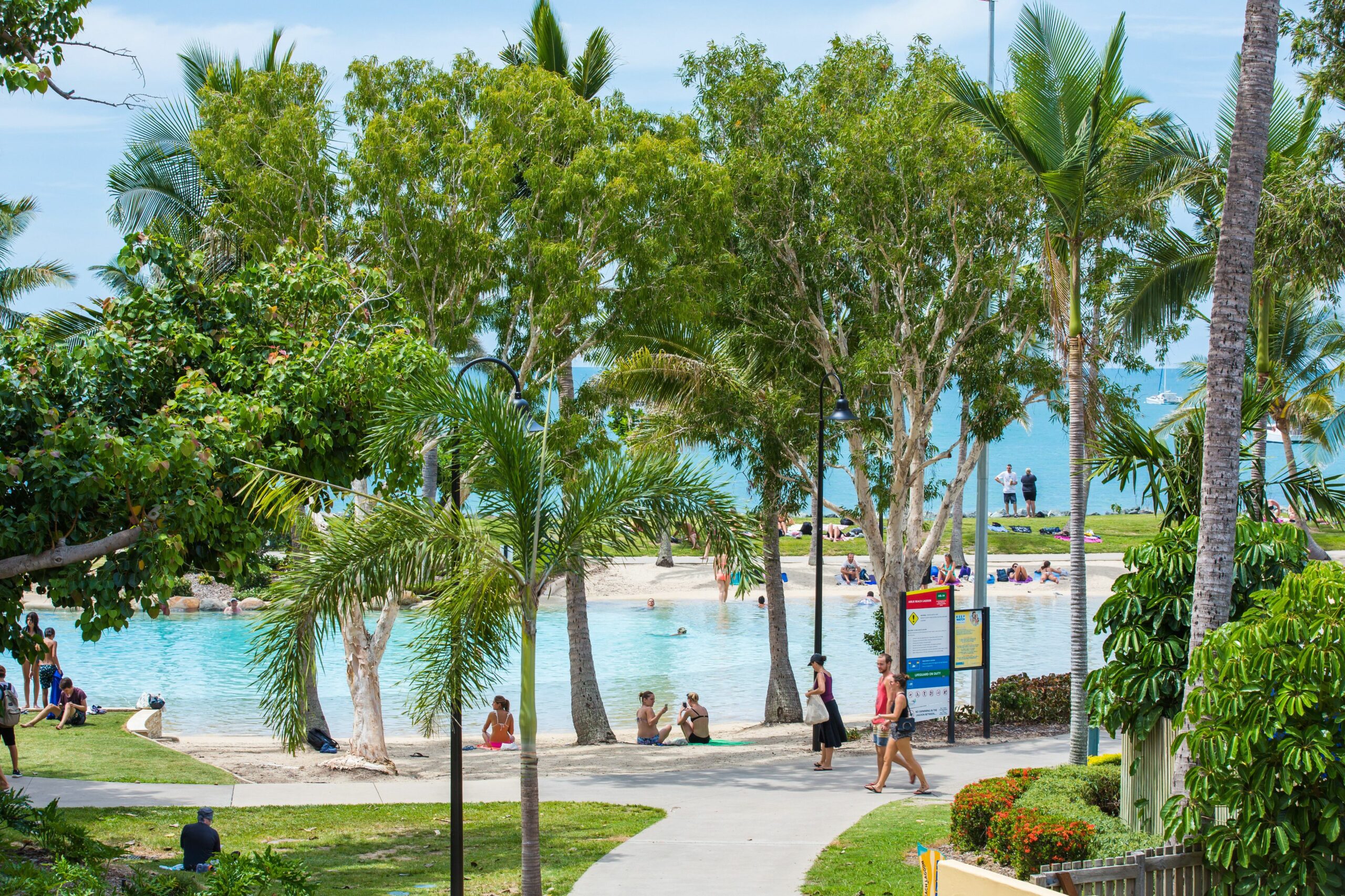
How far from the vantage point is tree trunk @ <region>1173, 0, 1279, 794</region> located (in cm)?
930

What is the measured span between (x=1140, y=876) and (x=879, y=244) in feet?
40.5

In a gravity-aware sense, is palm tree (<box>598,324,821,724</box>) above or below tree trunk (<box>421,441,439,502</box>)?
above

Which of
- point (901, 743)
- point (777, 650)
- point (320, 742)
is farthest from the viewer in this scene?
point (777, 650)

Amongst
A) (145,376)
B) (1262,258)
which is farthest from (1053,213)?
(145,376)

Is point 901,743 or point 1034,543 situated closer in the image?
point 901,743

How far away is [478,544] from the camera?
973cm

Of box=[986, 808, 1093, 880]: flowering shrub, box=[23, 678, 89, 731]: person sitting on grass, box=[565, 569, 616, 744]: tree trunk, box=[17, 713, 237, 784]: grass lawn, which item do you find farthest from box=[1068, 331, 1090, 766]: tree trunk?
box=[23, 678, 89, 731]: person sitting on grass

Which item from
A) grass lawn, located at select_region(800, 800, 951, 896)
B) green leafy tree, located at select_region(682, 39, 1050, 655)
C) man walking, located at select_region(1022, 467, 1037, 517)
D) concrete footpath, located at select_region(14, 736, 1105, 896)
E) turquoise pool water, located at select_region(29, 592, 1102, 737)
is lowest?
turquoise pool water, located at select_region(29, 592, 1102, 737)

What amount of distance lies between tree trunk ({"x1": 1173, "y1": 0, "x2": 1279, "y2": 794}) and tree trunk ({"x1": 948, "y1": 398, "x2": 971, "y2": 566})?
10.5 m

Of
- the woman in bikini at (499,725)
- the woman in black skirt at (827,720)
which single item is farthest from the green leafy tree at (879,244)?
the woman in bikini at (499,725)

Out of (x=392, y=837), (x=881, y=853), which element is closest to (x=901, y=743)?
(x=881, y=853)

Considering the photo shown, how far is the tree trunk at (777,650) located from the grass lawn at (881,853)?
867 cm

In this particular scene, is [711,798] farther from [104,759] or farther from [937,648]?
[104,759]

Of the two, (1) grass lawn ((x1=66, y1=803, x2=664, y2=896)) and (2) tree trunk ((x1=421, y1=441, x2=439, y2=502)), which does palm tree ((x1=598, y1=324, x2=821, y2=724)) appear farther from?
(1) grass lawn ((x1=66, y1=803, x2=664, y2=896))
